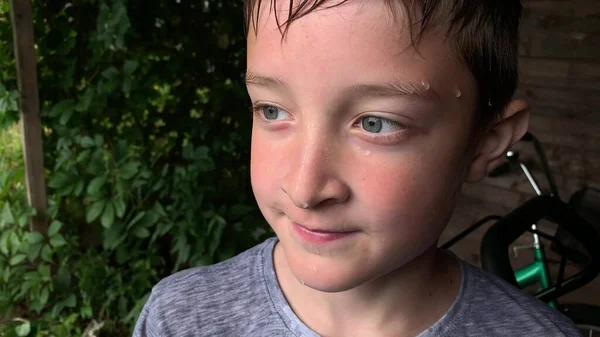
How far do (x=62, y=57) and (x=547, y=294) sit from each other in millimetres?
1702

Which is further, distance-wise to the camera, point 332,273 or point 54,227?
point 54,227

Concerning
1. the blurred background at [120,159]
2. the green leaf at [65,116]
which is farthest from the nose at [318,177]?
the green leaf at [65,116]

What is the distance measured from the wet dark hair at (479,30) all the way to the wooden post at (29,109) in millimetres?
1445

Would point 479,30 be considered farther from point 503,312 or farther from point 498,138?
point 503,312

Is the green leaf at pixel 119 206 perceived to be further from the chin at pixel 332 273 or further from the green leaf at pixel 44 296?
the chin at pixel 332 273

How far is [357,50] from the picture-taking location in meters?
0.59

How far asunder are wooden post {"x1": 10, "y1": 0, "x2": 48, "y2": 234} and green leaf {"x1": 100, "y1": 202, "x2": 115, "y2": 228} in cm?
38

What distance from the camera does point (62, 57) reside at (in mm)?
1982

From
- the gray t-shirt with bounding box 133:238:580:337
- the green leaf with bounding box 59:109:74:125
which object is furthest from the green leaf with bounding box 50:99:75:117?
the gray t-shirt with bounding box 133:238:580:337

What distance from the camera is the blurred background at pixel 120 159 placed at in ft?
6.27

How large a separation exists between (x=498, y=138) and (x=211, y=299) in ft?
1.56

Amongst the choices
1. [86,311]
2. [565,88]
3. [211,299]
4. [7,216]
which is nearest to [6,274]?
[7,216]

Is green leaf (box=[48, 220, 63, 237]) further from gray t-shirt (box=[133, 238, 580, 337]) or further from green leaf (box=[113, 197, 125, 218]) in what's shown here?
gray t-shirt (box=[133, 238, 580, 337])

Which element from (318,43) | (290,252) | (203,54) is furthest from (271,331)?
(203,54)
